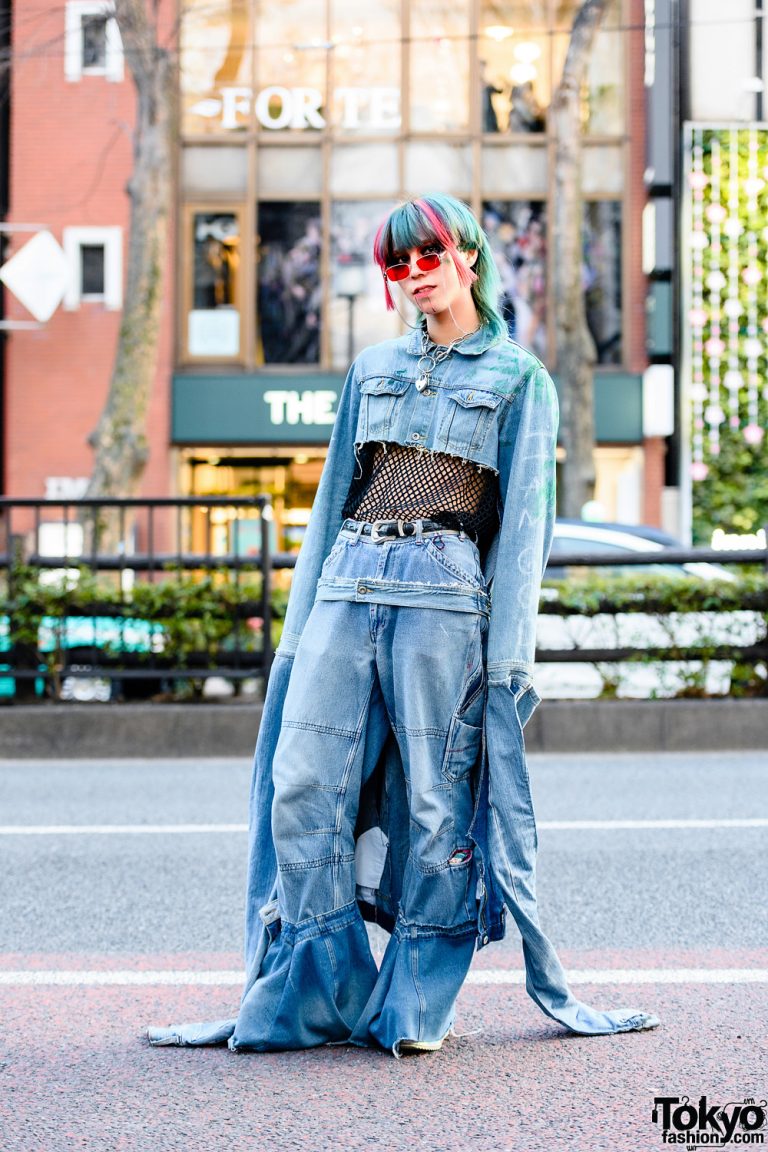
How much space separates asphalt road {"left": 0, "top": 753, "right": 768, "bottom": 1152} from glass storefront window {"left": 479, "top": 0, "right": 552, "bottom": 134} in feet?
57.9

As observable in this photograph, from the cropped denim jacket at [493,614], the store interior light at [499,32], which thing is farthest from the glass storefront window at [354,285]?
the cropped denim jacket at [493,614]

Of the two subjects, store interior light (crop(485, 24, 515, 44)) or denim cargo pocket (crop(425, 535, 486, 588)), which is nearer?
denim cargo pocket (crop(425, 535, 486, 588))

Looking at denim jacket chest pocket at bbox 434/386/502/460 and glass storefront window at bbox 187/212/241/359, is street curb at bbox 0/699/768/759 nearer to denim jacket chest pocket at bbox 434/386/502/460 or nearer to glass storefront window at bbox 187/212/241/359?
denim jacket chest pocket at bbox 434/386/502/460

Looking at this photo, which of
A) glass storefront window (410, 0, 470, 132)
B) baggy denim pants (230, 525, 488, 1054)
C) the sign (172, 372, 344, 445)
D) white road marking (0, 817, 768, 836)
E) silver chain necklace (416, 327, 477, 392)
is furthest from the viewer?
glass storefront window (410, 0, 470, 132)

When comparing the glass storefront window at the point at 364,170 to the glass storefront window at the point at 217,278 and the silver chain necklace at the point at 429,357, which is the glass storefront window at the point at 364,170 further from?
the silver chain necklace at the point at 429,357

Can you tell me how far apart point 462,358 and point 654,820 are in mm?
3846

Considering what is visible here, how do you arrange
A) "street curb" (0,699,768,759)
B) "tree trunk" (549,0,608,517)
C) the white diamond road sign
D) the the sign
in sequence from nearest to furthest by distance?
"street curb" (0,699,768,759) → "tree trunk" (549,0,608,517) → the white diamond road sign → the the sign

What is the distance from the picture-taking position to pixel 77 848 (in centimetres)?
634

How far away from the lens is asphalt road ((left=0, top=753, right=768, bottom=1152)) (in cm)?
301

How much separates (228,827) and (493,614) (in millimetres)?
3619

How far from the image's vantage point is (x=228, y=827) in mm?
6801

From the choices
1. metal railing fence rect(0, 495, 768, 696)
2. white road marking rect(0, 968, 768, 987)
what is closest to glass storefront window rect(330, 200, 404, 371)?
metal railing fence rect(0, 495, 768, 696)

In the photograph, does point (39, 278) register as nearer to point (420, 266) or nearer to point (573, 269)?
point (573, 269)

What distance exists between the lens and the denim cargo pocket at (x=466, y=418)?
3479 mm
